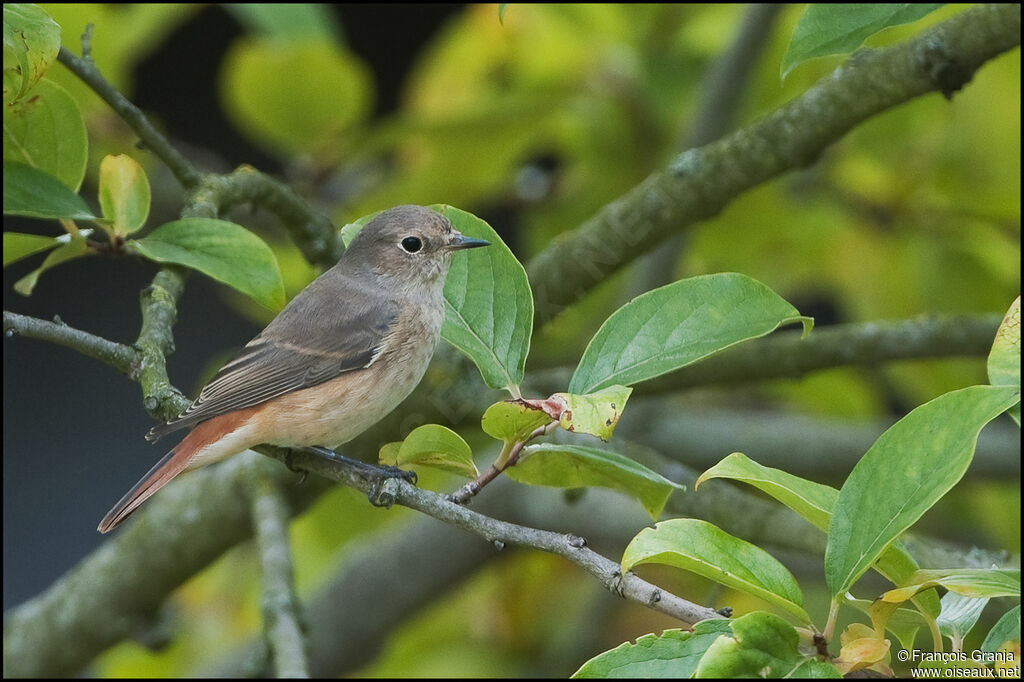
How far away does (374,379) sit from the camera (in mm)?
2652

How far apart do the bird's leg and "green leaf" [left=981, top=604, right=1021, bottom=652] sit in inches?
37.7

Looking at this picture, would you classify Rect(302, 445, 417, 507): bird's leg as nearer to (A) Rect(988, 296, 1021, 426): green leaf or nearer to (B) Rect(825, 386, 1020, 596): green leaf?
(B) Rect(825, 386, 1020, 596): green leaf

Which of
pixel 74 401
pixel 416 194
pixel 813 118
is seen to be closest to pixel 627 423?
pixel 416 194

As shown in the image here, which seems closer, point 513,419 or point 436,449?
point 513,419

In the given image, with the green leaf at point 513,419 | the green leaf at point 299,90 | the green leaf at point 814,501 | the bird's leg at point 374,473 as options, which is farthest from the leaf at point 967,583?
the green leaf at point 299,90

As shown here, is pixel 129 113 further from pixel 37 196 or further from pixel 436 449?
pixel 436 449

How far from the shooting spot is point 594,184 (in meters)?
3.98

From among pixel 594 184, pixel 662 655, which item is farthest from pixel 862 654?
pixel 594 184

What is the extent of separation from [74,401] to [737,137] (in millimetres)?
5873

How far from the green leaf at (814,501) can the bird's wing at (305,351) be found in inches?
52.7

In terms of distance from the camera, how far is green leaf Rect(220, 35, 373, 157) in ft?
11.6

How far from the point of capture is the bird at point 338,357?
2453 millimetres

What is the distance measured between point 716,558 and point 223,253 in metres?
1.20

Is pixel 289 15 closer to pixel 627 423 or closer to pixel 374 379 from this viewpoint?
pixel 374 379
